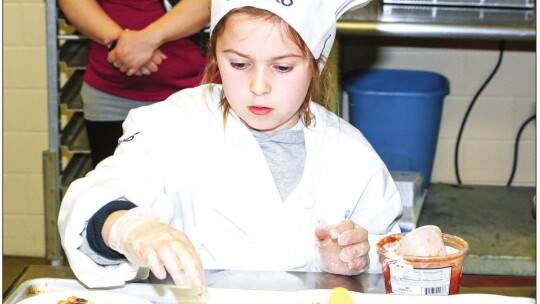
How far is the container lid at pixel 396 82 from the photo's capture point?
302cm

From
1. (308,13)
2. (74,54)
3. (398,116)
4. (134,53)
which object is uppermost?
(308,13)

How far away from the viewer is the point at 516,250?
2.75 m

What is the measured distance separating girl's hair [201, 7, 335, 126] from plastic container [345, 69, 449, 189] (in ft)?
4.24

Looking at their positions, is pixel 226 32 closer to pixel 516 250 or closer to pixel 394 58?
pixel 516 250

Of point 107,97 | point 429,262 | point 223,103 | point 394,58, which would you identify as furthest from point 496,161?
point 429,262

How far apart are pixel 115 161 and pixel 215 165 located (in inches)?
7.6

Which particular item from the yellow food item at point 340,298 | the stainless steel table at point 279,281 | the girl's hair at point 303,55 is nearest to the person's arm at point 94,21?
the girl's hair at point 303,55

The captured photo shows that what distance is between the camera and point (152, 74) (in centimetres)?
243

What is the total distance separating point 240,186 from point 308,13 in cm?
32

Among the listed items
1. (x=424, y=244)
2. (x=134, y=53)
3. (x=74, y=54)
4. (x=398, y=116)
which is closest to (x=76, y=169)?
(x=74, y=54)

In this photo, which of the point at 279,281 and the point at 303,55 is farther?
the point at 303,55

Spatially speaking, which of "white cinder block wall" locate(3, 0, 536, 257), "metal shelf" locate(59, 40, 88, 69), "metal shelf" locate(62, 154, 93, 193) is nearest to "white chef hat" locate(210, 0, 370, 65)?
"metal shelf" locate(59, 40, 88, 69)

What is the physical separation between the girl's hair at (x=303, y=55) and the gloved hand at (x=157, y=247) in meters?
0.39

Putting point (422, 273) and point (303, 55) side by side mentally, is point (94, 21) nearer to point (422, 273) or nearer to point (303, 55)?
point (303, 55)
